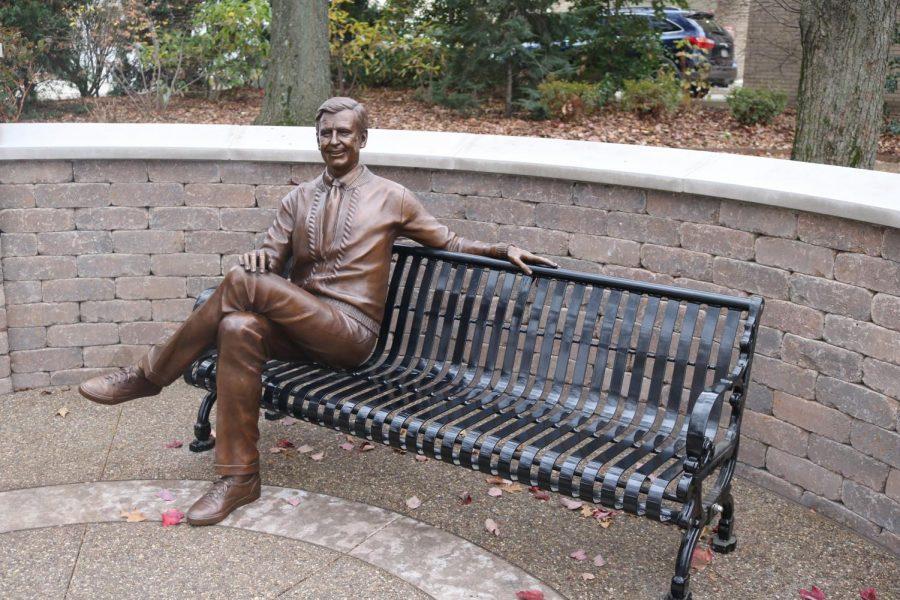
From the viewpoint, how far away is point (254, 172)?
5.40m

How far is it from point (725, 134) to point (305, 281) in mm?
7660

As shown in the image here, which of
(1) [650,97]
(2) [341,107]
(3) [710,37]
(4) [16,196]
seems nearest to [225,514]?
(2) [341,107]

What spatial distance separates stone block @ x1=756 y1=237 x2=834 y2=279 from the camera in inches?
157

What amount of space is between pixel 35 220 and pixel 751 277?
373cm

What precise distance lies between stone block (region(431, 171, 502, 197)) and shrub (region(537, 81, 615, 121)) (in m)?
5.49

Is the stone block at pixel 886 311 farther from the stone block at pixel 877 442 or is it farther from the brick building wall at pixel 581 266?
the stone block at pixel 877 442

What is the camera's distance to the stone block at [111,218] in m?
5.35

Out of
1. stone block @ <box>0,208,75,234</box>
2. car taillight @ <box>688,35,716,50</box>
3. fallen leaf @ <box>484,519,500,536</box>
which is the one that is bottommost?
fallen leaf @ <box>484,519,500,536</box>

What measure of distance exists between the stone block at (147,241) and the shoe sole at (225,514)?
1933 mm

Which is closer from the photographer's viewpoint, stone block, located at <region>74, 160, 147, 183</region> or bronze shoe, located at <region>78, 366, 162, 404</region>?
bronze shoe, located at <region>78, 366, 162, 404</region>

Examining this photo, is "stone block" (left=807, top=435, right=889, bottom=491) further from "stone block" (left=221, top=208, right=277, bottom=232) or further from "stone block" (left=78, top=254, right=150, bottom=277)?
"stone block" (left=78, top=254, right=150, bottom=277)

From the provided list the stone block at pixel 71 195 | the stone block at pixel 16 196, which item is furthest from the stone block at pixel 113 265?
the stone block at pixel 16 196

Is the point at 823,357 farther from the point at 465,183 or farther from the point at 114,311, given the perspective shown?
the point at 114,311

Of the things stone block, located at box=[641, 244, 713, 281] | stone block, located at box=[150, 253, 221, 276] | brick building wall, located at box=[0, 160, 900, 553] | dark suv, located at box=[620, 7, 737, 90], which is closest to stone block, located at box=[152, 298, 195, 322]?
brick building wall, located at box=[0, 160, 900, 553]
